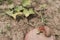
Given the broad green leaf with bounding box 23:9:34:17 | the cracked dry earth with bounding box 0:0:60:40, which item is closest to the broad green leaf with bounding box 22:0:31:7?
the broad green leaf with bounding box 23:9:34:17

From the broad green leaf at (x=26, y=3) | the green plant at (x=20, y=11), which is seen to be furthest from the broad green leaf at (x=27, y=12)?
the broad green leaf at (x=26, y=3)

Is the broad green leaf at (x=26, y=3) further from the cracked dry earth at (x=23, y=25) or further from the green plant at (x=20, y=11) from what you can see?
the cracked dry earth at (x=23, y=25)

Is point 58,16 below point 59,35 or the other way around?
the other way around

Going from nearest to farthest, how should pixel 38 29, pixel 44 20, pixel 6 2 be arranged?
1. pixel 38 29
2. pixel 44 20
3. pixel 6 2

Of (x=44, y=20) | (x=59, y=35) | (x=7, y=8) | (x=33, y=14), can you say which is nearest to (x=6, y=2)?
(x=7, y=8)

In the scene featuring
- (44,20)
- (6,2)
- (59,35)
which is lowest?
(59,35)

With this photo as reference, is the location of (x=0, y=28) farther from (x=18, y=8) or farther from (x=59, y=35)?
(x=59, y=35)

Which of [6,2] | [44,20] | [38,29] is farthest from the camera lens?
[6,2]

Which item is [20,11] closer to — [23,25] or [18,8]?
[18,8]
